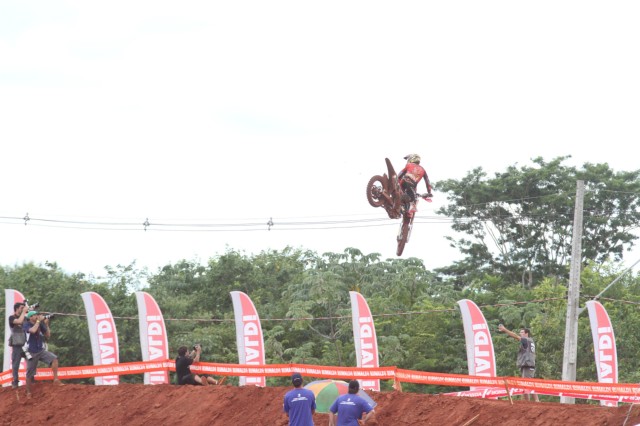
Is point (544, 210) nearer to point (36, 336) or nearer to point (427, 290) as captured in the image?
point (427, 290)

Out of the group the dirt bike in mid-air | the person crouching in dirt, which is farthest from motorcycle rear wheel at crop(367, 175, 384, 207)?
the person crouching in dirt

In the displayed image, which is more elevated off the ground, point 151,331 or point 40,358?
point 40,358

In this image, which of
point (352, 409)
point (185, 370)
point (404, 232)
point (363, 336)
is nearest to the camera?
point (352, 409)

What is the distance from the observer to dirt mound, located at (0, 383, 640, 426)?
59.5 feet

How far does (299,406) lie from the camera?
16062 mm

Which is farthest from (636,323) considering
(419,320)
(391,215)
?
(391,215)

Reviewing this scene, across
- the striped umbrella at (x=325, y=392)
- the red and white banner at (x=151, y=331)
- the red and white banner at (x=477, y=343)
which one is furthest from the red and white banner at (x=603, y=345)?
the red and white banner at (x=151, y=331)

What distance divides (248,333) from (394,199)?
38.8 feet

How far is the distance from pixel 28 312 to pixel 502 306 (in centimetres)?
2580

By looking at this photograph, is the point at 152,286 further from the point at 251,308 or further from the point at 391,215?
the point at 391,215

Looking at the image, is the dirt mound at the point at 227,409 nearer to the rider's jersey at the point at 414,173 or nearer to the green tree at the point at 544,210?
the rider's jersey at the point at 414,173

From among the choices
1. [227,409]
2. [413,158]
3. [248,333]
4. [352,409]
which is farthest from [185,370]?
[352,409]

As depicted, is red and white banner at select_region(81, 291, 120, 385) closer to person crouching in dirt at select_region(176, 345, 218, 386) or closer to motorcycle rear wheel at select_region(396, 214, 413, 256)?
person crouching in dirt at select_region(176, 345, 218, 386)

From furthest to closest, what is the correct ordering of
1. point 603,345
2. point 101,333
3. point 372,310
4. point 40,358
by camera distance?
point 372,310
point 101,333
point 603,345
point 40,358
